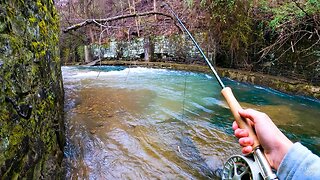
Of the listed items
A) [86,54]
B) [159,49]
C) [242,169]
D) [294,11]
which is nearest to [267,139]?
[242,169]

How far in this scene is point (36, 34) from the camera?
2.10 metres

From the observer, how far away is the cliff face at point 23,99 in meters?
1.27

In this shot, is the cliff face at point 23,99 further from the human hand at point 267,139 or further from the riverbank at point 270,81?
the riverbank at point 270,81

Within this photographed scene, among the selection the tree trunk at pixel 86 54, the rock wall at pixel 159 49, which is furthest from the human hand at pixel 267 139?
the tree trunk at pixel 86 54

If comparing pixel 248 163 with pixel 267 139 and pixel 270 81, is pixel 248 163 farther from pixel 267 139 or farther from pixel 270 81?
pixel 270 81

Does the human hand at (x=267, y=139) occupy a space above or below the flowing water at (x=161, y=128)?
above

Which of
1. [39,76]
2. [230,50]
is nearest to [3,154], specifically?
[39,76]

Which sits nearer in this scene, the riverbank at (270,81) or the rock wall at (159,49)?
the riverbank at (270,81)

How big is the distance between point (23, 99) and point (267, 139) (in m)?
1.42

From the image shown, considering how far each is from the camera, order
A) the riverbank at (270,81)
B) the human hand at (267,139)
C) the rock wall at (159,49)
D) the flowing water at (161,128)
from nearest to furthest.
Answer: the human hand at (267,139)
the flowing water at (161,128)
the riverbank at (270,81)
the rock wall at (159,49)

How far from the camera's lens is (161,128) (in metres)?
3.67

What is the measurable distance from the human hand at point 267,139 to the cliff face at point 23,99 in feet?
3.90

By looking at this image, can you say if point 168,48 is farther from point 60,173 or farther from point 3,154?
point 3,154

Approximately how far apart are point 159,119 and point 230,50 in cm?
480
